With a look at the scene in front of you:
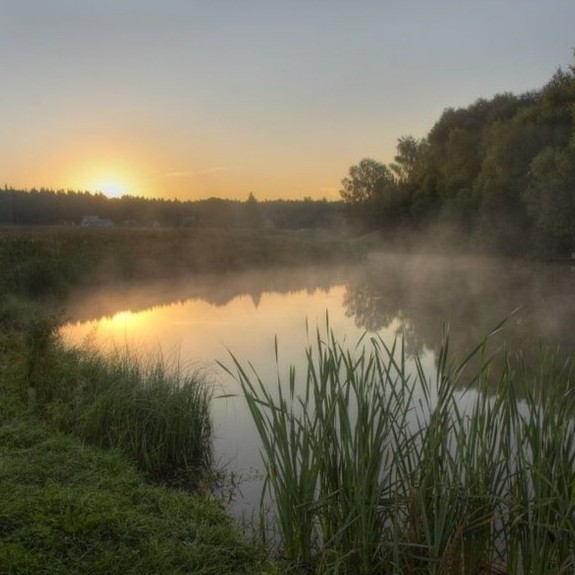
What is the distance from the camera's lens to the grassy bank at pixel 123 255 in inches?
620

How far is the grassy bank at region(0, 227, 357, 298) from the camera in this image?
51.6 feet

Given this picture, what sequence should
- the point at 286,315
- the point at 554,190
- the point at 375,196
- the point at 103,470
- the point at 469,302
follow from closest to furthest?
the point at 103,470 < the point at 286,315 < the point at 469,302 < the point at 554,190 < the point at 375,196

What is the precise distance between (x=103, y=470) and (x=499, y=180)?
87.6 feet

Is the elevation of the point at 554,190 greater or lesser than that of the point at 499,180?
lesser

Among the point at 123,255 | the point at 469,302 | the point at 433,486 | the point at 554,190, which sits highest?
the point at 554,190

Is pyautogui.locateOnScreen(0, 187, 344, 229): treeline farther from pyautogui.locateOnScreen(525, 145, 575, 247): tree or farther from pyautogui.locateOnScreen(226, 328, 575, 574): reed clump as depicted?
pyautogui.locateOnScreen(226, 328, 575, 574): reed clump

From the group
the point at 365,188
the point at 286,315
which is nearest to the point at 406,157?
the point at 365,188

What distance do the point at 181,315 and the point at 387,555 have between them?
477 inches

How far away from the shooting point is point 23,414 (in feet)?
18.4

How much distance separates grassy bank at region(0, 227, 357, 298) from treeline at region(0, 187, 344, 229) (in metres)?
29.8

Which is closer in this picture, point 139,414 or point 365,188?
point 139,414

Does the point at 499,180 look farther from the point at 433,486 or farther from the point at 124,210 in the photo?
the point at 124,210

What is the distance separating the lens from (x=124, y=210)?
67938 mm

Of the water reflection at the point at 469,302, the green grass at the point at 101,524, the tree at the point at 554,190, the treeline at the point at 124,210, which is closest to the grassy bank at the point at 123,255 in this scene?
the water reflection at the point at 469,302
